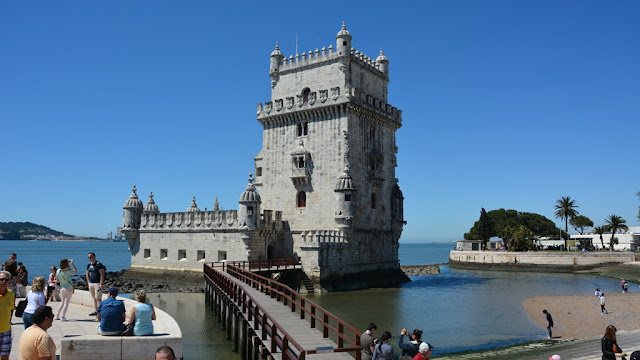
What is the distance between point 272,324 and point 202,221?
28.9 metres

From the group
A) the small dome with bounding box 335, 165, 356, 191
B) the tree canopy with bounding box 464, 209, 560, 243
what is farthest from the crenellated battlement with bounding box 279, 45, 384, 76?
the tree canopy with bounding box 464, 209, 560, 243

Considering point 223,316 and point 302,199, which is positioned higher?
point 302,199

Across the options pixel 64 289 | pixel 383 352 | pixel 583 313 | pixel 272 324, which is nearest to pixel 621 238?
pixel 583 313

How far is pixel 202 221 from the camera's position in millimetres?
41938

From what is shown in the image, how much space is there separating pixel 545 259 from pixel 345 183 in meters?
42.5

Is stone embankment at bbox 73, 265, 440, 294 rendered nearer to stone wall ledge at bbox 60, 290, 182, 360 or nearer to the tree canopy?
stone wall ledge at bbox 60, 290, 182, 360

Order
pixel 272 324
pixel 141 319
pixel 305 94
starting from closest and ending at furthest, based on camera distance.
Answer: pixel 141 319 < pixel 272 324 < pixel 305 94

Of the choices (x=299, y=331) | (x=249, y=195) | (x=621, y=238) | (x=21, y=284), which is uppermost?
(x=249, y=195)

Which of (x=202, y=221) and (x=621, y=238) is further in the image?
(x=621, y=238)

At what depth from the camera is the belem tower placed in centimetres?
3919

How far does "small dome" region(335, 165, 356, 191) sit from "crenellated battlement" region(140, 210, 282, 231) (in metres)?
6.17

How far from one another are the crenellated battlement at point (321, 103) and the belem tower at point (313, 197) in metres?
0.09

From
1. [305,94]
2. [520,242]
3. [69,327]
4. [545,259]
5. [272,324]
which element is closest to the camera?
[69,327]

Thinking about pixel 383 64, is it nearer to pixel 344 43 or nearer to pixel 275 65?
pixel 344 43
